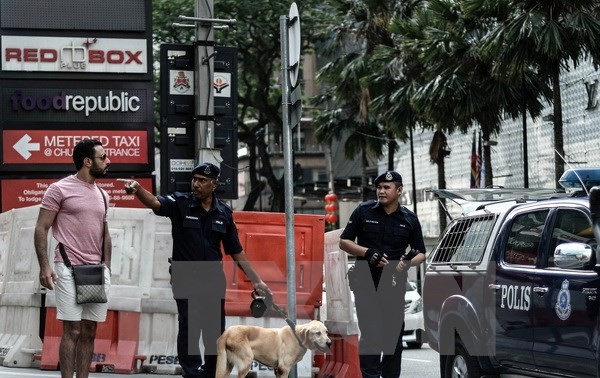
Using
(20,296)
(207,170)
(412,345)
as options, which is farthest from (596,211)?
(412,345)

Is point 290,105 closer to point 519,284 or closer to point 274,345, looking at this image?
point 274,345

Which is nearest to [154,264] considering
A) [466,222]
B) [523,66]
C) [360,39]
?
[466,222]

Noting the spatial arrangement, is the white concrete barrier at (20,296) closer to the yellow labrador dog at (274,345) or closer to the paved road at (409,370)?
the paved road at (409,370)

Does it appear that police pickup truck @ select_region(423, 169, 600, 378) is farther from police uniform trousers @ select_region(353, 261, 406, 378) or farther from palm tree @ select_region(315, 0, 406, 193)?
palm tree @ select_region(315, 0, 406, 193)

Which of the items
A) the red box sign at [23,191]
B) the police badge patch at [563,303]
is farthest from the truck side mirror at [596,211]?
the red box sign at [23,191]

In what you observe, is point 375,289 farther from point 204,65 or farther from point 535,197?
point 204,65

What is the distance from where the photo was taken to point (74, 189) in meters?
9.68

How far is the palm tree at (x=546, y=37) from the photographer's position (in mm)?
22703

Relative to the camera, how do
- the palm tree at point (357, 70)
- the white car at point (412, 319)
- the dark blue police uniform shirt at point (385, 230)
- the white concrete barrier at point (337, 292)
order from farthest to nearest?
the palm tree at point (357, 70) → the white car at point (412, 319) → the white concrete barrier at point (337, 292) → the dark blue police uniform shirt at point (385, 230)

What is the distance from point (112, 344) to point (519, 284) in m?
5.42

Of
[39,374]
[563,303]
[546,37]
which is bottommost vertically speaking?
[39,374]

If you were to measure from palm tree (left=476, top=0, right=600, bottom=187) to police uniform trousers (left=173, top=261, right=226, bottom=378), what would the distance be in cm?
1370

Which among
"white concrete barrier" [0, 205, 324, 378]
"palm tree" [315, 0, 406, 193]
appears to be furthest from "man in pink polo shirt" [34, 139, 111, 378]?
"palm tree" [315, 0, 406, 193]

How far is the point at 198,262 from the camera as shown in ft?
32.7
